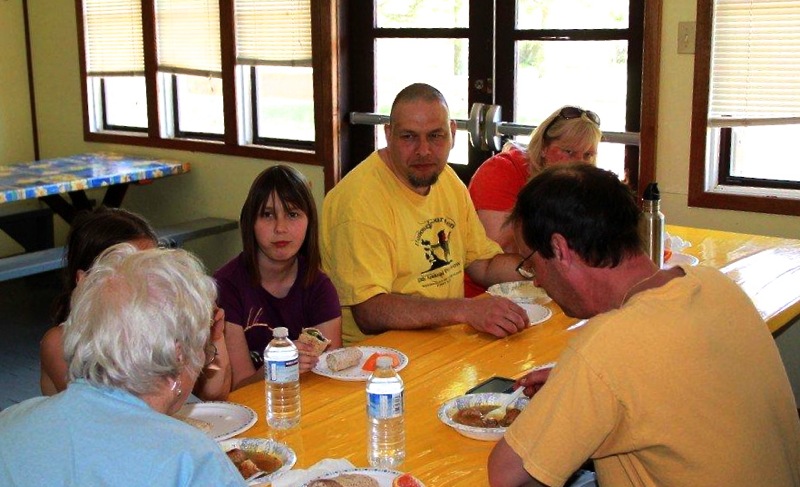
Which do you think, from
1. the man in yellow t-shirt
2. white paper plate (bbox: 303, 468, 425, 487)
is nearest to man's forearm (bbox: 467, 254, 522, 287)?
the man in yellow t-shirt

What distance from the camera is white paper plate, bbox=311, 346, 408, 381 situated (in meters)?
2.23

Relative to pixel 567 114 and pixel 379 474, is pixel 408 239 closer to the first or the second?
pixel 567 114

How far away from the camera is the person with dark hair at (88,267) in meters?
2.17

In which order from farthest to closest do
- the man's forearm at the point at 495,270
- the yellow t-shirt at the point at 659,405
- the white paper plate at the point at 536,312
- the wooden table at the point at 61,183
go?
the wooden table at the point at 61,183 → the man's forearm at the point at 495,270 → the white paper plate at the point at 536,312 → the yellow t-shirt at the point at 659,405

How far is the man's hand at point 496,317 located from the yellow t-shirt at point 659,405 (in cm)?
90

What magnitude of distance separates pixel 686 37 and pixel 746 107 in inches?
15.5

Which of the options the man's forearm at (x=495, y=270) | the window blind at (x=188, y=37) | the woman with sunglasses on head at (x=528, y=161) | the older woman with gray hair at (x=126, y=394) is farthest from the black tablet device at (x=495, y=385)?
the window blind at (x=188, y=37)

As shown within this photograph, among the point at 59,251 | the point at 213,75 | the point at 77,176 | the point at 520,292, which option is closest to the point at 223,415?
the point at 520,292

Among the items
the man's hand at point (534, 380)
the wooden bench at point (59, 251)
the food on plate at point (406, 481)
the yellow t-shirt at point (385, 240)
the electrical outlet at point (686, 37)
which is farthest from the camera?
the wooden bench at point (59, 251)

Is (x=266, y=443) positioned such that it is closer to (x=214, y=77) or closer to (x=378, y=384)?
(x=378, y=384)

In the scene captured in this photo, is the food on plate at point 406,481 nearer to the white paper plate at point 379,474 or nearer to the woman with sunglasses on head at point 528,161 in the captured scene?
the white paper plate at point 379,474

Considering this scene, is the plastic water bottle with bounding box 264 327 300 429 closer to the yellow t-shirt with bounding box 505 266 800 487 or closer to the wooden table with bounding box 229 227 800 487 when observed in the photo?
the wooden table with bounding box 229 227 800 487

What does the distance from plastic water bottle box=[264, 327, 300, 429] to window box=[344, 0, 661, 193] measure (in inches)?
105

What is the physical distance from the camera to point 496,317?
8.38ft
